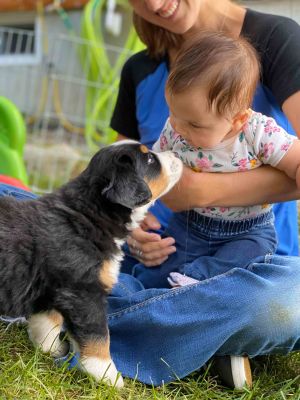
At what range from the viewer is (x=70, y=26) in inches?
295

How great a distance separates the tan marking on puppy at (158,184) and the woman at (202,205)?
114 millimetres

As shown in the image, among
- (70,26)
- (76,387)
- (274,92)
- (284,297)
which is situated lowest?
(70,26)

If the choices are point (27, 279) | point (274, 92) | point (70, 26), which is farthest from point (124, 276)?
point (70, 26)

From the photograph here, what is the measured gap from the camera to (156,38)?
3053 mm

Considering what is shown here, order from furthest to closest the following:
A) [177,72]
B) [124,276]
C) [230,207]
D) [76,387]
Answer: [124,276] → [230,207] → [177,72] → [76,387]

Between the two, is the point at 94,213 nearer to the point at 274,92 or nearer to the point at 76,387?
the point at 76,387

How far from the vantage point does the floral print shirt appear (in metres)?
2.40

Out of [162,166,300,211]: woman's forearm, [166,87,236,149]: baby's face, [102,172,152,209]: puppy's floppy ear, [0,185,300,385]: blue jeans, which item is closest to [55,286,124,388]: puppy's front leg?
[0,185,300,385]: blue jeans

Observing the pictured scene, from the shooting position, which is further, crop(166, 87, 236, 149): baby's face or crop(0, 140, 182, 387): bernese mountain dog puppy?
crop(166, 87, 236, 149): baby's face

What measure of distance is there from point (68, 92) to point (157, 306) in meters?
5.40

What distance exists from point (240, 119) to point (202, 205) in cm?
39

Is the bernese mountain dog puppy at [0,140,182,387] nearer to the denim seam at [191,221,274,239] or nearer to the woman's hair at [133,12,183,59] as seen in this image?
the denim seam at [191,221,274,239]

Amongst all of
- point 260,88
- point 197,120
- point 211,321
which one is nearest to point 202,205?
point 197,120

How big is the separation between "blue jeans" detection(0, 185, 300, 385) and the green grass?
70 millimetres
